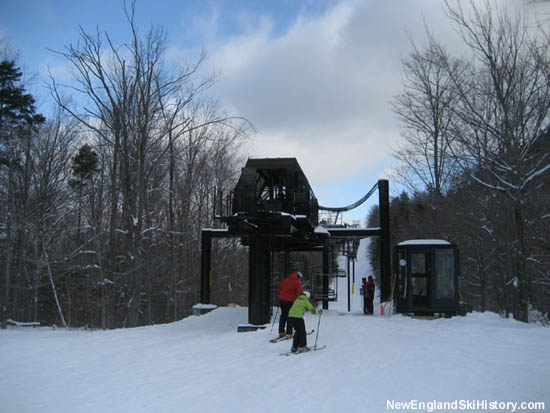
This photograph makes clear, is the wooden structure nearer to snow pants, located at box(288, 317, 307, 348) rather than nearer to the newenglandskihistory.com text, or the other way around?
snow pants, located at box(288, 317, 307, 348)

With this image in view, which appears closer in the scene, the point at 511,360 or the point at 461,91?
the point at 511,360

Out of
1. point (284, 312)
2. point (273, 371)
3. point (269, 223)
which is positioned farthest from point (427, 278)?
point (273, 371)

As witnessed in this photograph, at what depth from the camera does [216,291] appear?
38031mm

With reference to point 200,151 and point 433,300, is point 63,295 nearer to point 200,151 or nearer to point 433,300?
point 200,151

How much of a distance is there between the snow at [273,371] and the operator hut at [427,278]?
9.36 ft

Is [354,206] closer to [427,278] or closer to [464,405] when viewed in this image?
[427,278]

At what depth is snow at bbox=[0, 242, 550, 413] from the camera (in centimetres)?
730

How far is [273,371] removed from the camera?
961 centimetres

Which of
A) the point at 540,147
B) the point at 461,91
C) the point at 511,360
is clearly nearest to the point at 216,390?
the point at 511,360

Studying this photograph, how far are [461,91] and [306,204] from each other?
7.85m

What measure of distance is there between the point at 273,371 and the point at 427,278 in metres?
11.6

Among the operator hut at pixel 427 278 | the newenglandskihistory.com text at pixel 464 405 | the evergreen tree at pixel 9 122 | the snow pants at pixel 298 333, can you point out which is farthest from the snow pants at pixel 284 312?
the evergreen tree at pixel 9 122

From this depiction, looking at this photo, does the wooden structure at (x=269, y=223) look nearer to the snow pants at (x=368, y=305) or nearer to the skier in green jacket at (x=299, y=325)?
the snow pants at (x=368, y=305)

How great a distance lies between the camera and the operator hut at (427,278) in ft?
61.7
